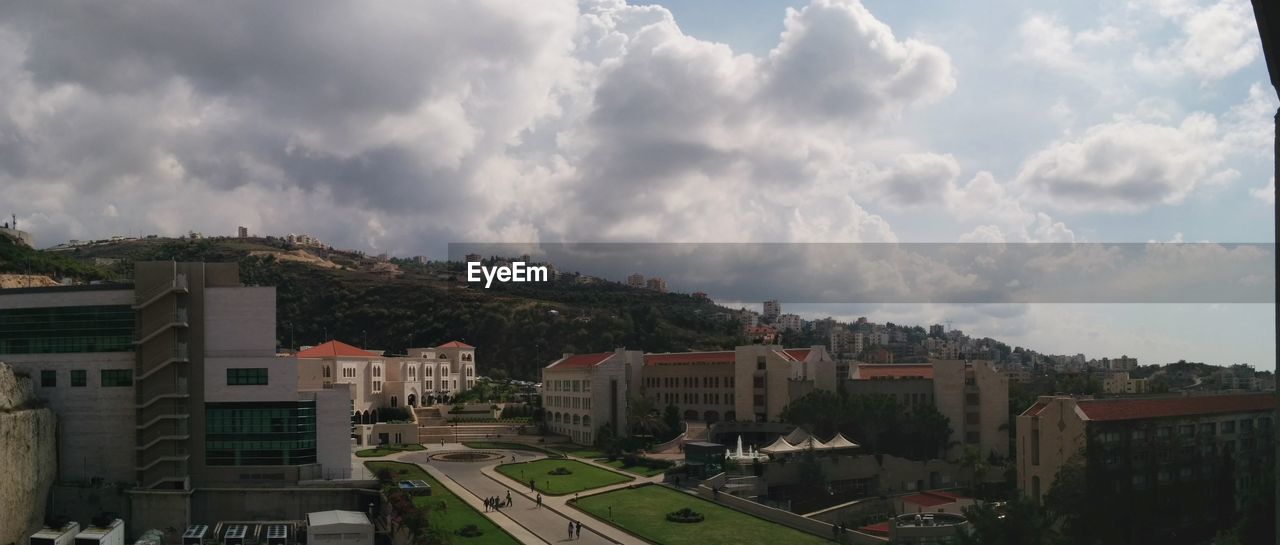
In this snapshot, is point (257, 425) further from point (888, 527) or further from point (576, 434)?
point (576, 434)

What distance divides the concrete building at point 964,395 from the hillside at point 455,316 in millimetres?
49606

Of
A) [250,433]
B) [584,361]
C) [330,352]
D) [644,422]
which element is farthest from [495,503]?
[330,352]

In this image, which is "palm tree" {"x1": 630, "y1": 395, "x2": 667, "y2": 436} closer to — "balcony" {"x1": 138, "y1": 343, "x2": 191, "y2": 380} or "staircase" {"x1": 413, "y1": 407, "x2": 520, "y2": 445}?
"staircase" {"x1": 413, "y1": 407, "x2": 520, "y2": 445}

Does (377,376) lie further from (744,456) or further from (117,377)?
(744,456)

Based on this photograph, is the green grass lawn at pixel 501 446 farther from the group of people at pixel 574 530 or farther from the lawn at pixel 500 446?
the group of people at pixel 574 530

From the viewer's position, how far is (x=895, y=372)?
247ft

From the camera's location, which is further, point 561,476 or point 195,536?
point 561,476

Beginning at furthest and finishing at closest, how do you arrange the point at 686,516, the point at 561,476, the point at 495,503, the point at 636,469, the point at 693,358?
the point at 693,358 → the point at 636,469 → the point at 561,476 → the point at 495,503 → the point at 686,516

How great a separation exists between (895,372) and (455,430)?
3699 centimetres

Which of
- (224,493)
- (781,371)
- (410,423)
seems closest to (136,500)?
(224,493)

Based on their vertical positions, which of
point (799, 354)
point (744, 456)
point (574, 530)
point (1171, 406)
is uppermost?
point (799, 354)

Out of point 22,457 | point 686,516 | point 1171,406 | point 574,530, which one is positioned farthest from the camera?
point 1171,406

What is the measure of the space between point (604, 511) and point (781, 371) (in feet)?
96.3

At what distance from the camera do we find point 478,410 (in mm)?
85500
